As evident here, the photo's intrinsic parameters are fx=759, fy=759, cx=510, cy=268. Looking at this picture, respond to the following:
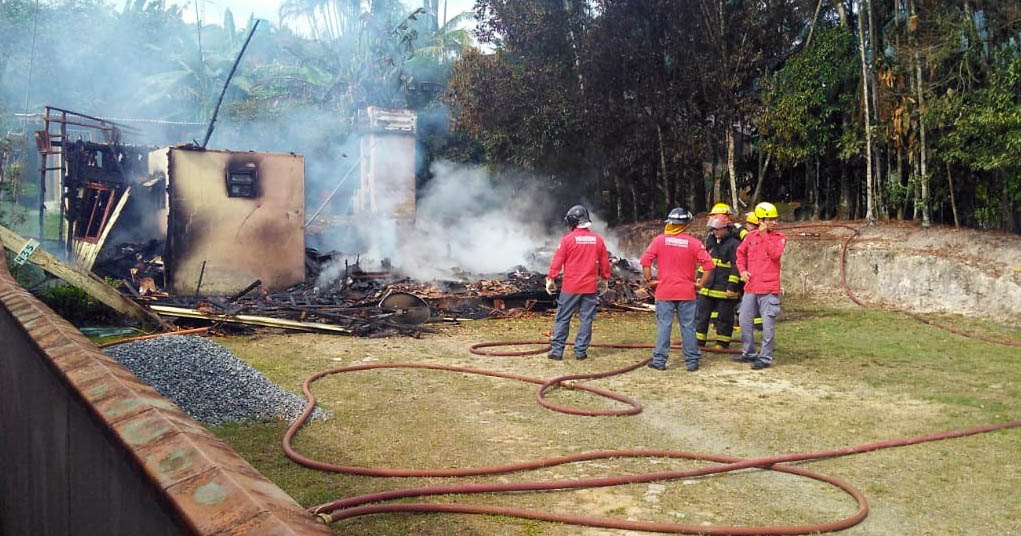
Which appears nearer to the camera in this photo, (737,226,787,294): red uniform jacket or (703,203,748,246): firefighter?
(737,226,787,294): red uniform jacket

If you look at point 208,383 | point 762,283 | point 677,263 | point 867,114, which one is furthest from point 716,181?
point 208,383

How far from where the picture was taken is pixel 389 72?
26.2 m

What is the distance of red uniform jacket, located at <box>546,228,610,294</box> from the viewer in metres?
8.73

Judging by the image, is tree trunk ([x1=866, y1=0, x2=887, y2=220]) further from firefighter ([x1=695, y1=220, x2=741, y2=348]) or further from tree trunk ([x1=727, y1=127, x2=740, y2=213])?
firefighter ([x1=695, y1=220, x2=741, y2=348])

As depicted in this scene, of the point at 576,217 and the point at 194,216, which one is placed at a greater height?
the point at 194,216

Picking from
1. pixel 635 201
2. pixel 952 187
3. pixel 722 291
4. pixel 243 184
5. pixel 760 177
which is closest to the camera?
pixel 722 291

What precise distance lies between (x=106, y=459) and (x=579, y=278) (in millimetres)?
7224

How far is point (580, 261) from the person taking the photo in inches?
345

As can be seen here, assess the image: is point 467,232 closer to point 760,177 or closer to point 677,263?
point 760,177

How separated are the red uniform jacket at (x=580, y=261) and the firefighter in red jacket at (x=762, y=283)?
1.60 meters

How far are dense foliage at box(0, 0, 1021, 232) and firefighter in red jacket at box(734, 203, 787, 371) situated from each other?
545 cm

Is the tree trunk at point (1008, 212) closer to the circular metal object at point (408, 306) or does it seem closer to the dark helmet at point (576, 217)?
the dark helmet at point (576, 217)

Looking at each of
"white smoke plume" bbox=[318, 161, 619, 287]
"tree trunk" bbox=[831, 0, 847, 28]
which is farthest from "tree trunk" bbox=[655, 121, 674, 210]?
"tree trunk" bbox=[831, 0, 847, 28]

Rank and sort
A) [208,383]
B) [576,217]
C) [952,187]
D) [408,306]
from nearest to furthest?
[208,383]
[576,217]
[408,306]
[952,187]
